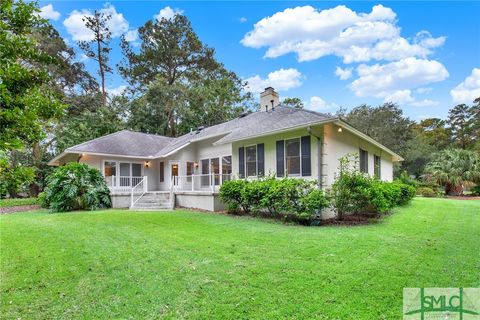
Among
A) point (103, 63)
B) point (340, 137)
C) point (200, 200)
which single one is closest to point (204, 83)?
point (103, 63)

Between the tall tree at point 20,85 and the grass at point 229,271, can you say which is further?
the grass at point 229,271

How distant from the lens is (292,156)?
36.4ft

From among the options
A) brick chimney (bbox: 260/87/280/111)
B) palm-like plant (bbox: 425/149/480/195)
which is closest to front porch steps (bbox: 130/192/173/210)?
brick chimney (bbox: 260/87/280/111)

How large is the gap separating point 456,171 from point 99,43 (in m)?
35.5

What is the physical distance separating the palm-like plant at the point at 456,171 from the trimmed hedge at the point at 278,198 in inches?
684

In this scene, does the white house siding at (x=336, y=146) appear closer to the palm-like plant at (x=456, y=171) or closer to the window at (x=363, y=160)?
the window at (x=363, y=160)

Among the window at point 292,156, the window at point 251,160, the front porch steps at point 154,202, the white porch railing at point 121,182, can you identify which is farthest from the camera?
the white porch railing at point 121,182

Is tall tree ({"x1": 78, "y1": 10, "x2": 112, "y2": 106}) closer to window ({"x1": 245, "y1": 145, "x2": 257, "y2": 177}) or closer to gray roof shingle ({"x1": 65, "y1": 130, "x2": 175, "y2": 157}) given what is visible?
gray roof shingle ({"x1": 65, "y1": 130, "x2": 175, "y2": 157})

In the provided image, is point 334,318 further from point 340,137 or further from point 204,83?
point 204,83

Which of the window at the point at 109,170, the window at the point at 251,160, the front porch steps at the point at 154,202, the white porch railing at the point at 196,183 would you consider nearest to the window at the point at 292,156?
the window at the point at 251,160

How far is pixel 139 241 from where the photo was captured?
6676mm

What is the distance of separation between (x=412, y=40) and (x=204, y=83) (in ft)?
73.0

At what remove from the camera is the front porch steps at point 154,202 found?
46.9 ft

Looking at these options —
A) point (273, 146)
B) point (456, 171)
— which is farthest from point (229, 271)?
point (456, 171)
